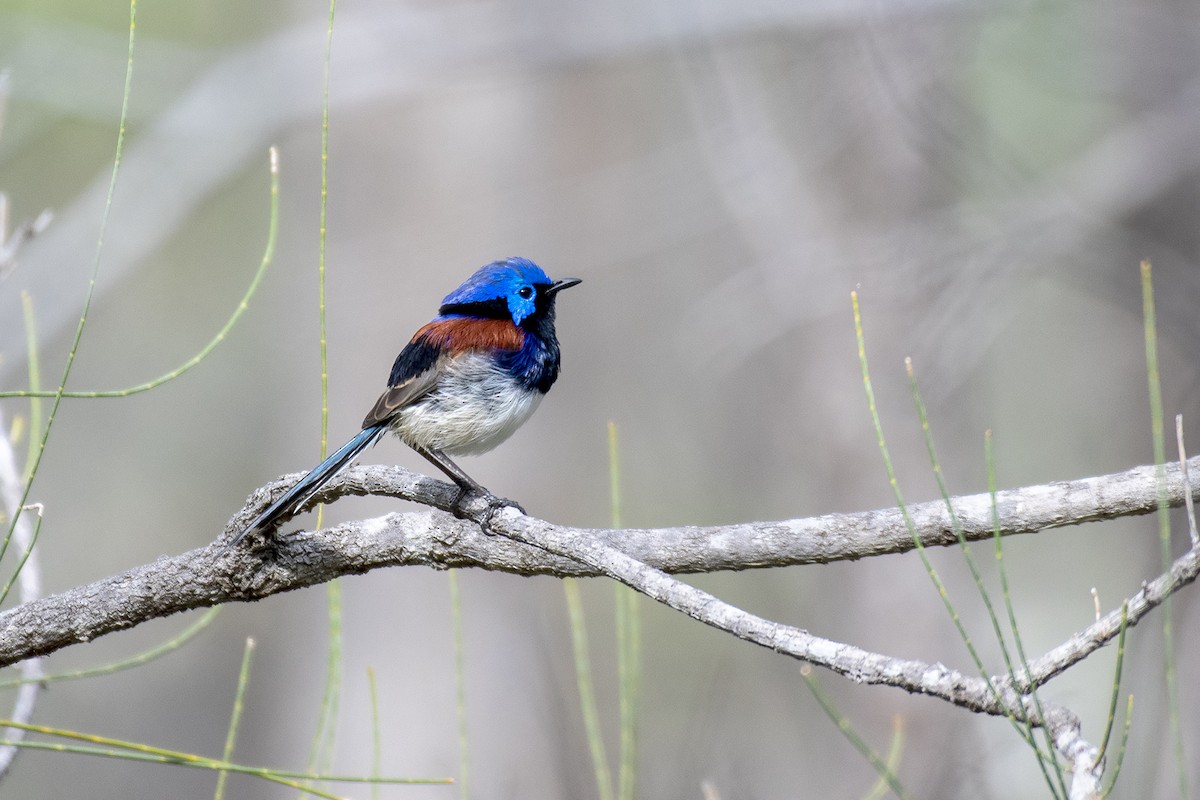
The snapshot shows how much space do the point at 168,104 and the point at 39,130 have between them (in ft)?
2.79

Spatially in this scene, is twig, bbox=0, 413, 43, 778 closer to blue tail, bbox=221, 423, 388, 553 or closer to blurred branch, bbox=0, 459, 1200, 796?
blurred branch, bbox=0, 459, 1200, 796

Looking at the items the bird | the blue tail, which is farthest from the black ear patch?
the blue tail

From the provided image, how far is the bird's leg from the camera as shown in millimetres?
2354

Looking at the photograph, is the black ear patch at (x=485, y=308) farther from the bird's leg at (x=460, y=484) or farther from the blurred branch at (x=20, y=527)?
the blurred branch at (x=20, y=527)

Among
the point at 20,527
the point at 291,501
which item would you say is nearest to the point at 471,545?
the point at 291,501

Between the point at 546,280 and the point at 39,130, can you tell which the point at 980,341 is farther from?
the point at 39,130

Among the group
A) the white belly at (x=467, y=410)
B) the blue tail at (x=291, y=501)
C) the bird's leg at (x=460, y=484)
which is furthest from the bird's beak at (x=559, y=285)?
the blue tail at (x=291, y=501)

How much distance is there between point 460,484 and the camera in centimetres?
261

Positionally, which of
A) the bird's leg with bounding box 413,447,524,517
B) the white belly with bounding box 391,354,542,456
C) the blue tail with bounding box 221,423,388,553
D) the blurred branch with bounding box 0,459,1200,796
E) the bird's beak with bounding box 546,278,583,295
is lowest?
the blurred branch with bounding box 0,459,1200,796

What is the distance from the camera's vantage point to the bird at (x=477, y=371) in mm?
3020

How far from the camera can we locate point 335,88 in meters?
6.45

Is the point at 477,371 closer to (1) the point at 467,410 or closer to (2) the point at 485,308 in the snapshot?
(1) the point at 467,410

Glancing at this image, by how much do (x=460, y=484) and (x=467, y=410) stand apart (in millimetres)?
447

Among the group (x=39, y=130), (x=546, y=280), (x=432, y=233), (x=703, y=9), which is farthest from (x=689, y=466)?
(x=546, y=280)
